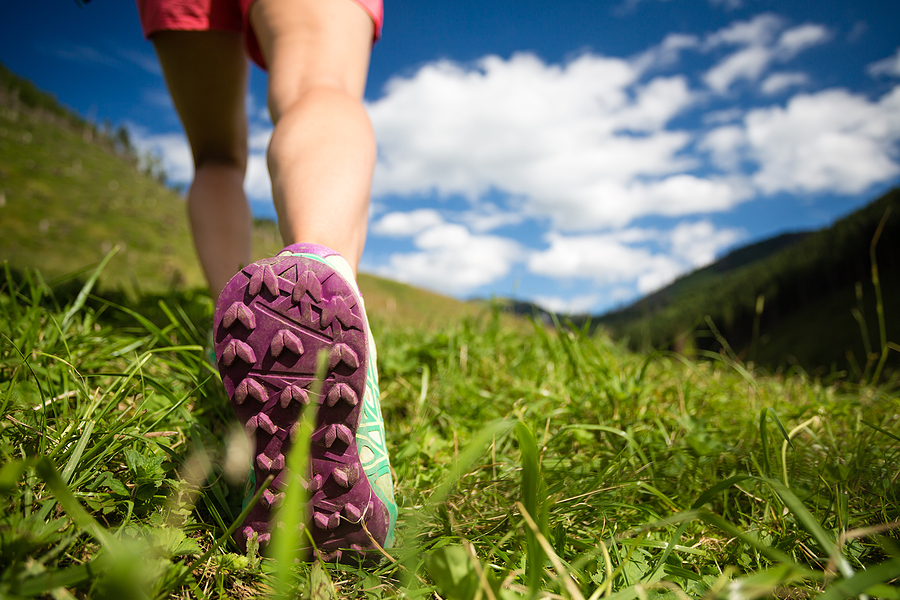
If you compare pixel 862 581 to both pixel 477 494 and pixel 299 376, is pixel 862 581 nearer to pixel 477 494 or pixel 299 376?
pixel 477 494

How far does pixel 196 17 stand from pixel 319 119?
0.94 m

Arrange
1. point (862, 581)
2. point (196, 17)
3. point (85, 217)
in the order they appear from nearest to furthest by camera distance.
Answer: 1. point (862, 581)
2. point (196, 17)
3. point (85, 217)

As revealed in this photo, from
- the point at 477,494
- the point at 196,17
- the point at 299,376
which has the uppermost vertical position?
the point at 196,17

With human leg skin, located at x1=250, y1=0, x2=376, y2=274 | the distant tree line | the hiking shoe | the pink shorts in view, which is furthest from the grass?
the distant tree line

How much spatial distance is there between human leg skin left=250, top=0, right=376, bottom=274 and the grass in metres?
0.52

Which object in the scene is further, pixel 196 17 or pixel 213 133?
pixel 213 133

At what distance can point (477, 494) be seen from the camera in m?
1.14

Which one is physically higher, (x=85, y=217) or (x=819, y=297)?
(x=85, y=217)

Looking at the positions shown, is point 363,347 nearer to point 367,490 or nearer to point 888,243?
point 367,490

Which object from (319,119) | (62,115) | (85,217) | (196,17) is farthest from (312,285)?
(62,115)

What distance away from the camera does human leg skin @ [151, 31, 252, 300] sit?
1.73 metres

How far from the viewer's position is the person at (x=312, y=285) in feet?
2.91

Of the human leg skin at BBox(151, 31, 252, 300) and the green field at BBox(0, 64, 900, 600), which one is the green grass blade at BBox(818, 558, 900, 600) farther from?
the human leg skin at BBox(151, 31, 252, 300)

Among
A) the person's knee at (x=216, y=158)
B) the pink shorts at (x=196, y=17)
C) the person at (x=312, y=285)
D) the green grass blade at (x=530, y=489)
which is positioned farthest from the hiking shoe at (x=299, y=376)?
the person's knee at (x=216, y=158)
